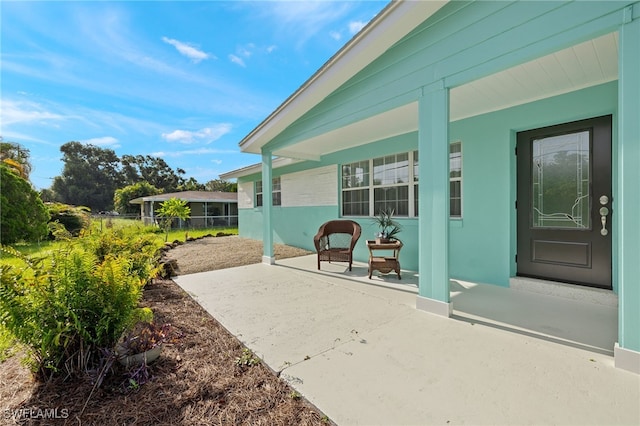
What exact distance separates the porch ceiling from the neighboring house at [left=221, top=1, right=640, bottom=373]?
0.07 ft

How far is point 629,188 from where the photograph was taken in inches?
74.6

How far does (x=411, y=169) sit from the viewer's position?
18.4 ft

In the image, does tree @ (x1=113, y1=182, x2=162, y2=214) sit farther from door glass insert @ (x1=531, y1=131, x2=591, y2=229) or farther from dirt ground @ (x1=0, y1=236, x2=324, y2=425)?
door glass insert @ (x1=531, y1=131, x2=591, y2=229)

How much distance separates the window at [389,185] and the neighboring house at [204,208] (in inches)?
647

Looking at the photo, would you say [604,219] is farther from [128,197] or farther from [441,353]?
[128,197]

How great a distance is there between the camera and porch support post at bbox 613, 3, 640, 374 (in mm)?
1869

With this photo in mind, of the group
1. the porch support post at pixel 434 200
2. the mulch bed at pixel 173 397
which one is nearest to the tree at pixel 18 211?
the mulch bed at pixel 173 397

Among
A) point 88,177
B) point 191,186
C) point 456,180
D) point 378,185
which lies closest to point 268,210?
point 378,185

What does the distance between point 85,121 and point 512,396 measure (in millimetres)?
27627

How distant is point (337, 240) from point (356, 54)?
4.77 m

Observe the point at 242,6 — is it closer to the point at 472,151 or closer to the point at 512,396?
the point at 472,151

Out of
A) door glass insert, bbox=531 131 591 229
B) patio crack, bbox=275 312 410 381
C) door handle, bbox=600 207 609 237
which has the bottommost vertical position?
patio crack, bbox=275 312 410 381

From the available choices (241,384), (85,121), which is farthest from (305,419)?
(85,121)

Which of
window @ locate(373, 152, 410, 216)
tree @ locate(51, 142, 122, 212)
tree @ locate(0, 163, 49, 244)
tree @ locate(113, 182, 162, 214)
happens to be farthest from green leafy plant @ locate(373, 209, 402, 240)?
tree @ locate(51, 142, 122, 212)
